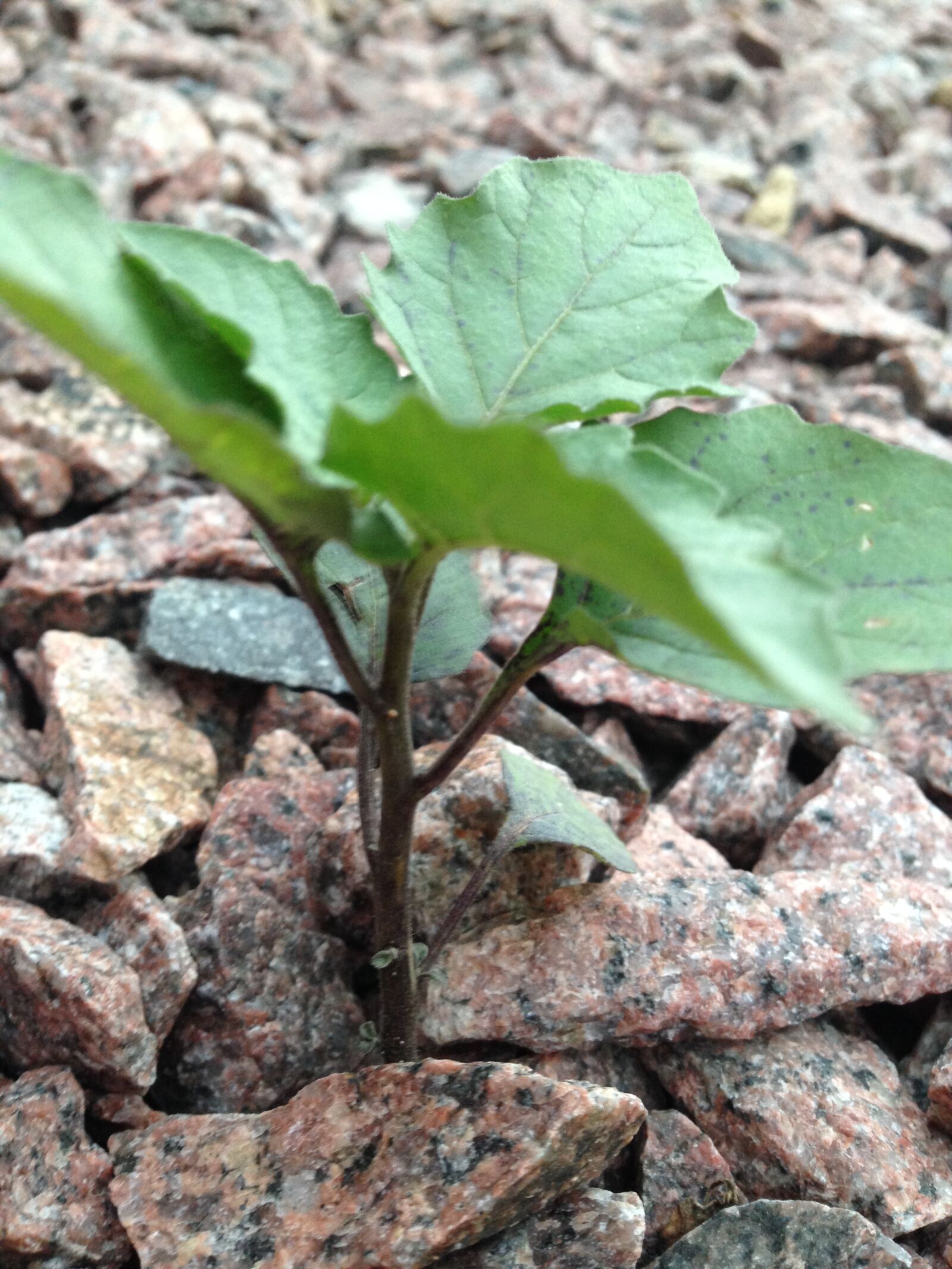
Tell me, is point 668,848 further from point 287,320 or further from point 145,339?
point 145,339

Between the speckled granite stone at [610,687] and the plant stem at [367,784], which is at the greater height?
the plant stem at [367,784]

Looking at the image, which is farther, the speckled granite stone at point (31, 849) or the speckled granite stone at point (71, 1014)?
the speckled granite stone at point (31, 849)

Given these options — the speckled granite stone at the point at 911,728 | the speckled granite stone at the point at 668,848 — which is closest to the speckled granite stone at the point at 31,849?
the speckled granite stone at the point at 668,848

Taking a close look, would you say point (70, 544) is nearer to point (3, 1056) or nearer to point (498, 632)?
point (498, 632)

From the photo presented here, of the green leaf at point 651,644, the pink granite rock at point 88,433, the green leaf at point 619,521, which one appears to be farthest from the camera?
the pink granite rock at point 88,433

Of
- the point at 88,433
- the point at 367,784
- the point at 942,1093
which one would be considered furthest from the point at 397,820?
the point at 88,433

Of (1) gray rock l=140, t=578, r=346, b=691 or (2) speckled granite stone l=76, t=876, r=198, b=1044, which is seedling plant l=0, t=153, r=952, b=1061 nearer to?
(2) speckled granite stone l=76, t=876, r=198, b=1044

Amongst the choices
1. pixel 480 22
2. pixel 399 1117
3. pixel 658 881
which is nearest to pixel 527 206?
pixel 658 881

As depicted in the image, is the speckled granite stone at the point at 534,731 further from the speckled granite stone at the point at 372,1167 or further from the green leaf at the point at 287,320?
the green leaf at the point at 287,320
